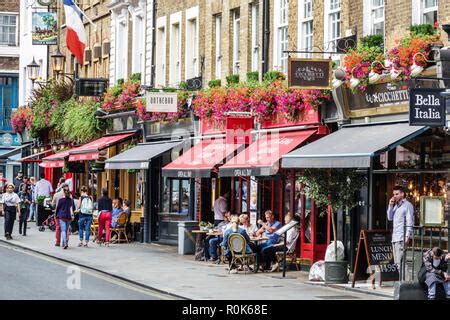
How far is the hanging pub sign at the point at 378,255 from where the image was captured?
75.5ft

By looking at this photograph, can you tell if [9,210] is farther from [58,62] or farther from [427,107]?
[427,107]

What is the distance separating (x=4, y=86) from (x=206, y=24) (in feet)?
117

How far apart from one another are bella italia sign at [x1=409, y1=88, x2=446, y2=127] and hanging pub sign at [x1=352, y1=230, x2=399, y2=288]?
9.96ft

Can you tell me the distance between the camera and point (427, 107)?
2088 cm

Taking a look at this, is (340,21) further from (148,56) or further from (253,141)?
(148,56)

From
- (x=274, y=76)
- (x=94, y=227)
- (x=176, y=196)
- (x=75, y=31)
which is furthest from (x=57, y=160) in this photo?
(x=274, y=76)

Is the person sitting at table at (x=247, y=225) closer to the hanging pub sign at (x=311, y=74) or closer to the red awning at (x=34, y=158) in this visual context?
the hanging pub sign at (x=311, y=74)

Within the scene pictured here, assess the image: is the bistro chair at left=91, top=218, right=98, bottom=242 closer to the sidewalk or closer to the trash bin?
the sidewalk

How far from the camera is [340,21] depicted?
90.1 ft

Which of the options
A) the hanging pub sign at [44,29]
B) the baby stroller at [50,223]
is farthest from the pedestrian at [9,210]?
the hanging pub sign at [44,29]

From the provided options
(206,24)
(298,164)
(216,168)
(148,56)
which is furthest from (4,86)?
(298,164)

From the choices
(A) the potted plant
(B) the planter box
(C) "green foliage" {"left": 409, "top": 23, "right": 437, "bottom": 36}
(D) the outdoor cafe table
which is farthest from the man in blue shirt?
(C) "green foliage" {"left": 409, "top": 23, "right": 437, "bottom": 36}

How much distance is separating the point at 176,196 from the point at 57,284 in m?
14.9

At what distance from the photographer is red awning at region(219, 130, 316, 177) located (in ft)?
89.7
